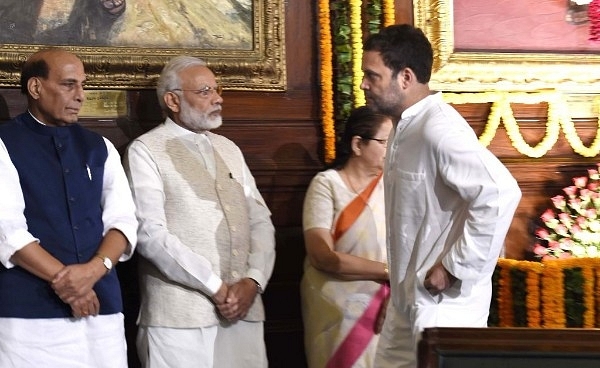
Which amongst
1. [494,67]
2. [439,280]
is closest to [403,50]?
[439,280]

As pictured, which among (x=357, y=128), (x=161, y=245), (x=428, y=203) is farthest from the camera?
(x=357, y=128)

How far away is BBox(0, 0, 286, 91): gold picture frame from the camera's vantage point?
5688mm

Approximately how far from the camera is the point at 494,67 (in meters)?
6.56

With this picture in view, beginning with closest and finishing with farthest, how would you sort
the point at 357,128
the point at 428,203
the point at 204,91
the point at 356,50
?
the point at 428,203 < the point at 204,91 < the point at 357,128 < the point at 356,50

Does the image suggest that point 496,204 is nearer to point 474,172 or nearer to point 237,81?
point 474,172

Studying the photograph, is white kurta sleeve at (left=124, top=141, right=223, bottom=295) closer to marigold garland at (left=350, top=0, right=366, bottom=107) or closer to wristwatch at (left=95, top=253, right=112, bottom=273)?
wristwatch at (left=95, top=253, right=112, bottom=273)

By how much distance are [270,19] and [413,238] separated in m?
2.40

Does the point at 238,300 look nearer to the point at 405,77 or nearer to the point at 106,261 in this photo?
the point at 106,261

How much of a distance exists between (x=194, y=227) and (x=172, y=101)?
27.8 inches

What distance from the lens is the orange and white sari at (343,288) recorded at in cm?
538

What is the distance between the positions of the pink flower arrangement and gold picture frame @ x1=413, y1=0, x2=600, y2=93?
0.60 meters

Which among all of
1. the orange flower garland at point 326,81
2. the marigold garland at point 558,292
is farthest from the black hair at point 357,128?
the marigold garland at point 558,292

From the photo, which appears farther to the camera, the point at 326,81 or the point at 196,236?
the point at 326,81

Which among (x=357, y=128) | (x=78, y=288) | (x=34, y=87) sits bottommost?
(x=78, y=288)
